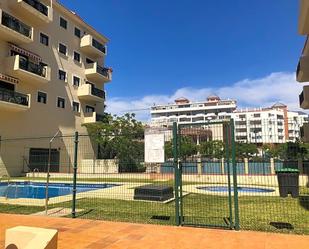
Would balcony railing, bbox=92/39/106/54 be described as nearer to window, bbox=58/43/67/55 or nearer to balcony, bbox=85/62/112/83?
balcony, bbox=85/62/112/83

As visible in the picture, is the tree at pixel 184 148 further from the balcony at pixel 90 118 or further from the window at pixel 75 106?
the balcony at pixel 90 118

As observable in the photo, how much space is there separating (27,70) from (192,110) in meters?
113

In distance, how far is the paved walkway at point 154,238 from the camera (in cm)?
642

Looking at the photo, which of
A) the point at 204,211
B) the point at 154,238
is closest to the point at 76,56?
the point at 204,211

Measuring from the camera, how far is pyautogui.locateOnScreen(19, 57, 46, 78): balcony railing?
96.3ft

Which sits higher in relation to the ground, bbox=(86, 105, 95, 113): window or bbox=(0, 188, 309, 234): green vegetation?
bbox=(86, 105, 95, 113): window

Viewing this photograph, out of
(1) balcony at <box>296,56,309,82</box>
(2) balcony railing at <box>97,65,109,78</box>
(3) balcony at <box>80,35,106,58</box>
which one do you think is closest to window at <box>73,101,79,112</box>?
(2) balcony railing at <box>97,65,109,78</box>

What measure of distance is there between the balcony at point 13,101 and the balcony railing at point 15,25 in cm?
561

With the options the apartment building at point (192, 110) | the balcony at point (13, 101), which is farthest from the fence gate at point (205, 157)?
the apartment building at point (192, 110)

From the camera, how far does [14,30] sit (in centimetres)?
2853

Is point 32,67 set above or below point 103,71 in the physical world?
below

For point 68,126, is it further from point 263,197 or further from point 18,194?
point 263,197

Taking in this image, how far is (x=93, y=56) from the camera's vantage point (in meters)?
43.7

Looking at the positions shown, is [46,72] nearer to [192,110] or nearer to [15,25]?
[15,25]
